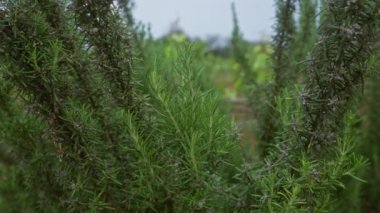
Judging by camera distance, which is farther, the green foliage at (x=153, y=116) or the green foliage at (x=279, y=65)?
the green foliage at (x=279, y=65)

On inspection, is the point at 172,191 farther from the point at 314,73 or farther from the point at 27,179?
the point at 27,179

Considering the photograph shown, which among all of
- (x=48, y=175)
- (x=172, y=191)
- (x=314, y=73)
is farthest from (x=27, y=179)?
(x=314, y=73)

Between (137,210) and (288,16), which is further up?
(288,16)

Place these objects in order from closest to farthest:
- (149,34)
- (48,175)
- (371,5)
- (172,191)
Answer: (371,5)
(172,191)
(48,175)
(149,34)

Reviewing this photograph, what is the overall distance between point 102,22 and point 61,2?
10 centimetres

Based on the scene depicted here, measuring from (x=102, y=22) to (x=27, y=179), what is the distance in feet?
1.84

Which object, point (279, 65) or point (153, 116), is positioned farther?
point (279, 65)

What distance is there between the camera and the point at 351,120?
1.07 meters

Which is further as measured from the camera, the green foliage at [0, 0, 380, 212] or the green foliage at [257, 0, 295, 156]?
the green foliage at [257, 0, 295, 156]

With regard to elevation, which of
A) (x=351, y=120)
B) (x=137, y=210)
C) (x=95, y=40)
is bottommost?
(x=137, y=210)

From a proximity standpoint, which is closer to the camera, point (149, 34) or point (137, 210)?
point (137, 210)

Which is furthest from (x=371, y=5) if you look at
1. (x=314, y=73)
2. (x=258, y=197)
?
(x=258, y=197)

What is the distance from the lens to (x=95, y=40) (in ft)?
3.21

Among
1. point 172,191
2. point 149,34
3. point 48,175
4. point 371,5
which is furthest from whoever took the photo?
point 149,34
